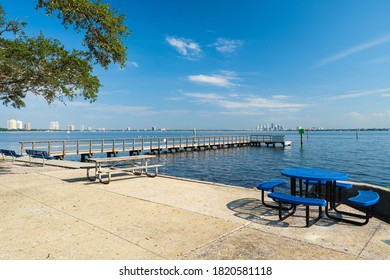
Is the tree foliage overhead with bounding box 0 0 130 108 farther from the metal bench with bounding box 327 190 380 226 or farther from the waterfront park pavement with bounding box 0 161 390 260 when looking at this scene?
the metal bench with bounding box 327 190 380 226

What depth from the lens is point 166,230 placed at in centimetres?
454

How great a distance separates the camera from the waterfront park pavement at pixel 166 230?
3.62 metres

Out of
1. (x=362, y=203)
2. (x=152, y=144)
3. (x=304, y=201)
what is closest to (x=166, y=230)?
(x=304, y=201)

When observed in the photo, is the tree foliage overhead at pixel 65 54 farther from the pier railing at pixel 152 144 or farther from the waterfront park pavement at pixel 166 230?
the pier railing at pixel 152 144

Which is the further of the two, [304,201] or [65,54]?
[65,54]

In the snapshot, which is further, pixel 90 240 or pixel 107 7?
pixel 107 7

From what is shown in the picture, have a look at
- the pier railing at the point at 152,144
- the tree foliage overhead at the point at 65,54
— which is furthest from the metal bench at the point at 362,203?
the pier railing at the point at 152,144

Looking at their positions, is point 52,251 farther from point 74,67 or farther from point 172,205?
point 74,67

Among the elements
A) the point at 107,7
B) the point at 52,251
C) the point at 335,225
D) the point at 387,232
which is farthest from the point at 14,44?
the point at 387,232

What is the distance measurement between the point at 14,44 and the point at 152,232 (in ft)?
32.0

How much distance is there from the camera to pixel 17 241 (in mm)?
3990

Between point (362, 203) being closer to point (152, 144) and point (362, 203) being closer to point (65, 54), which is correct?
point (65, 54)

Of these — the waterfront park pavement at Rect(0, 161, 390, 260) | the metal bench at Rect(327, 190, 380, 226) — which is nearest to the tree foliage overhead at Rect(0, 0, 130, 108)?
the waterfront park pavement at Rect(0, 161, 390, 260)

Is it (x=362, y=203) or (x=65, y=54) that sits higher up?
(x=65, y=54)
